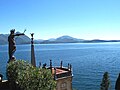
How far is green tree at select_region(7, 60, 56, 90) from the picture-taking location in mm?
25500

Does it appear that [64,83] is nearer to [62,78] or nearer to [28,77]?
[62,78]

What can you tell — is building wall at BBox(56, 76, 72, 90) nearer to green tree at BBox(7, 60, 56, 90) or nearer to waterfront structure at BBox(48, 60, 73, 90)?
waterfront structure at BBox(48, 60, 73, 90)

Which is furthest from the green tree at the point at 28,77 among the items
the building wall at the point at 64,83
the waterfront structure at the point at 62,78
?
the building wall at the point at 64,83

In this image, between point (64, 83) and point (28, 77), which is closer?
point (28, 77)

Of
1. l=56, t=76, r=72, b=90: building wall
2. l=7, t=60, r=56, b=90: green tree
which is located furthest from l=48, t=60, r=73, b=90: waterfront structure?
l=7, t=60, r=56, b=90: green tree

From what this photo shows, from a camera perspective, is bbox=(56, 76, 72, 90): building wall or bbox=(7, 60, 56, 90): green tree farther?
bbox=(56, 76, 72, 90): building wall

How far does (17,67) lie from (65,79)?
1087cm

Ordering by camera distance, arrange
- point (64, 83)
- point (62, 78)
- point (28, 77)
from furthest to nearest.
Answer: point (64, 83) < point (62, 78) < point (28, 77)

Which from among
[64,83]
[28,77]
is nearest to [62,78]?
[64,83]

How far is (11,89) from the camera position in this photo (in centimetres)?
2755

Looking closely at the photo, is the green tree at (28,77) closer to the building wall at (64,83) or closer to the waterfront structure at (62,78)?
the waterfront structure at (62,78)

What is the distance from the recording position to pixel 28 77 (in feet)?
83.9

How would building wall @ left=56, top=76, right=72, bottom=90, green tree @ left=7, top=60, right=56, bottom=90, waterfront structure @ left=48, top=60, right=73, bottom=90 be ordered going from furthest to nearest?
building wall @ left=56, top=76, right=72, bottom=90, waterfront structure @ left=48, top=60, right=73, bottom=90, green tree @ left=7, top=60, right=56, bottom=90

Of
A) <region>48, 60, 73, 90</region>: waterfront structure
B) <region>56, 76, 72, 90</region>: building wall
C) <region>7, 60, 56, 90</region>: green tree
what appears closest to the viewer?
<region>7, 60, 56, 90</region>: green tree
